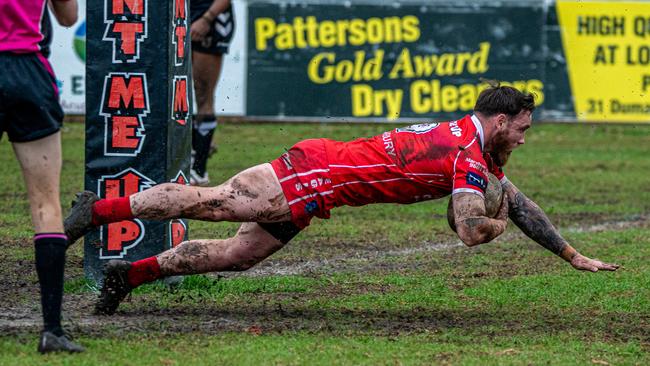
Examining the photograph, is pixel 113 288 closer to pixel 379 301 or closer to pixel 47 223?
pixel 47 223

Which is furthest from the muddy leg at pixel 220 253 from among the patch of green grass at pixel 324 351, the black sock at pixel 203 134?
the black sock at pixel 203 134

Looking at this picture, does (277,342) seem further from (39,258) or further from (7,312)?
(7,312)

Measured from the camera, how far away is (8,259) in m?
8.60

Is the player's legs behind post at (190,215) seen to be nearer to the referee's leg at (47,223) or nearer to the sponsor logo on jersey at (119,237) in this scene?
the sponsor logo on jersey at (119,237)

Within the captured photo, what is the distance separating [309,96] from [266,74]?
0.84 m

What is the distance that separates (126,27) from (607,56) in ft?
45.5

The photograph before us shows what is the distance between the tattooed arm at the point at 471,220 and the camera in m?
6.42

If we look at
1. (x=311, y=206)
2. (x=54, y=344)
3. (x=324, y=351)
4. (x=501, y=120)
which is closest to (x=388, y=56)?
(x=501, y=120)

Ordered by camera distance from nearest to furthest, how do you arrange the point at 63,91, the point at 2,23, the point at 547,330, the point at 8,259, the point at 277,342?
the point at 2,23 → the point at 277,342 → the point at 547,330 → the point at 8,259 → the point at 63,91

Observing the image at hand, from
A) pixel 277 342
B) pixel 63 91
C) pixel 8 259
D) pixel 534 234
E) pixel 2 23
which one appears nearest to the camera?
pixel 2 23

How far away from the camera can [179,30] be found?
7.48m

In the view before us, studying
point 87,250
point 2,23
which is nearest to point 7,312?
point 87,250

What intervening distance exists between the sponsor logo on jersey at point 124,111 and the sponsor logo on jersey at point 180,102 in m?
0.21

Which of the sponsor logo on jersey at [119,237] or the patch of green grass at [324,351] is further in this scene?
the sponsor logo on jersey at [119,237]
